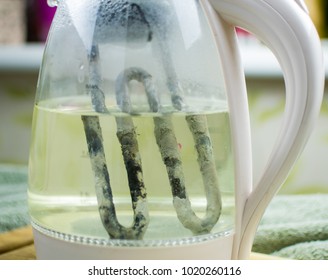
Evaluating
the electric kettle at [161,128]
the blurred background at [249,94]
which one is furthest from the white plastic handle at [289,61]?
the blurred background at [249,94]

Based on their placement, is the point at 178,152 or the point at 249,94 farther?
the point at 249,94

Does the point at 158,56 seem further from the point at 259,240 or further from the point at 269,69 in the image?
the point at 269,69

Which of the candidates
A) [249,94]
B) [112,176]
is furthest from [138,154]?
[249,94]

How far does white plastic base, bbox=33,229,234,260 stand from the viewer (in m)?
0.41

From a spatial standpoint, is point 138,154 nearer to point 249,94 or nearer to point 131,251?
point 131,251

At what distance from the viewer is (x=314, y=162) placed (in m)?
1.30

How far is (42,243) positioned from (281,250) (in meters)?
0.22

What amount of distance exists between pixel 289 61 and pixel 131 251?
0.15 metres

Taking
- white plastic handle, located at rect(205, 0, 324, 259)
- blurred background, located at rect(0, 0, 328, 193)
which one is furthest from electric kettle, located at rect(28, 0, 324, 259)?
blurred background, located at rect(0, 0, 328, 193)

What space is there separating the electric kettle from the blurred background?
836 mm

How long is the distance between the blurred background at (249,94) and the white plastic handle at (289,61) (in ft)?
2.76

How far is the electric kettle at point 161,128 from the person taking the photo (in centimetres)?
41

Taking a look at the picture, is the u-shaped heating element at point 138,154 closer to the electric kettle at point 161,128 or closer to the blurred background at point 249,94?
the electric kettle at point 161,128

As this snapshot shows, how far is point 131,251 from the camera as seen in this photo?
→ 0.40m
